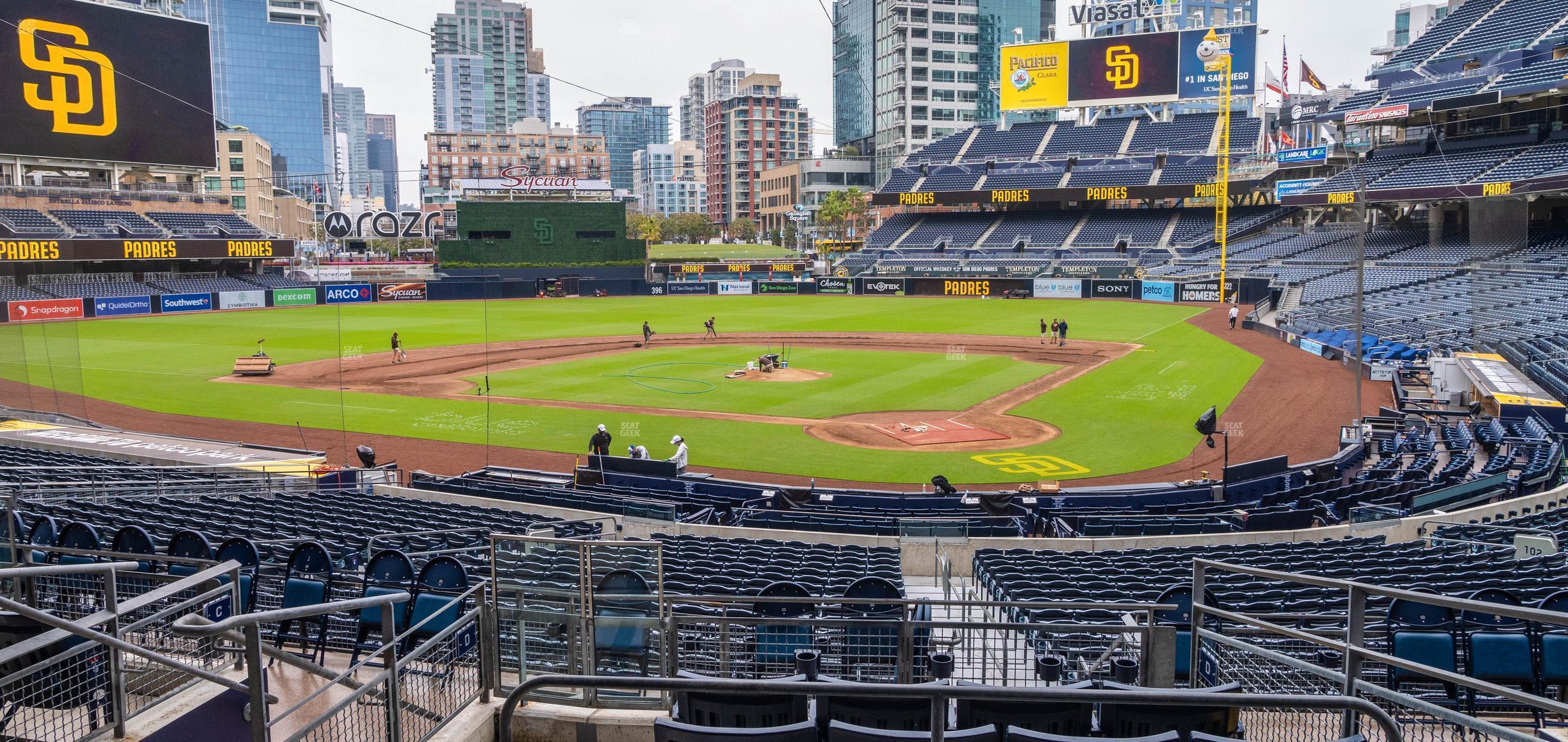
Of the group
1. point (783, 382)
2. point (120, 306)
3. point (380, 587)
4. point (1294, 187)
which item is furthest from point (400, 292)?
point (380, 587)

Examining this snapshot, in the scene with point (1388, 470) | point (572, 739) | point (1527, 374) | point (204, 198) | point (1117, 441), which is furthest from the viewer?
point (204, 198)

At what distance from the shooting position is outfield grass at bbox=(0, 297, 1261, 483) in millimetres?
25859

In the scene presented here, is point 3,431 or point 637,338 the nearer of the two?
point 3,431

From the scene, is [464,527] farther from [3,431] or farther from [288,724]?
[3,431]

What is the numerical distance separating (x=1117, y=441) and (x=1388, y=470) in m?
6.97

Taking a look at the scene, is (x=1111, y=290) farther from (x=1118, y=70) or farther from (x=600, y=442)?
(x=600, y=442)

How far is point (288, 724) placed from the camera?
658cm

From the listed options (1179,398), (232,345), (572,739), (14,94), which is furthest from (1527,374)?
(14,94)

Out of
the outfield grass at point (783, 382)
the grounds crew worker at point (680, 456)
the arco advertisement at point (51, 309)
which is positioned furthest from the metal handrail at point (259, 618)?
the arco advertisement at point (51, 309)

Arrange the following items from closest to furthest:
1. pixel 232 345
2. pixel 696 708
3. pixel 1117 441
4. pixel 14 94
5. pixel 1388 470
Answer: pixel 696 708
pixel 1388 470
pixel 1117 441
pixel 232 345
pixel 14 94

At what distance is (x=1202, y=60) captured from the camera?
279 ft

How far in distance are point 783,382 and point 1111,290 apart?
45440 millimetres

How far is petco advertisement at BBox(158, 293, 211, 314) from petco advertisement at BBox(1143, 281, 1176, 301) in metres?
65.9

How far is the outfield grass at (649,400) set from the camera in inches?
1018
